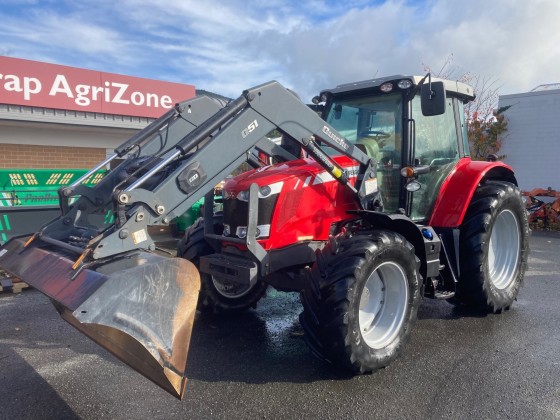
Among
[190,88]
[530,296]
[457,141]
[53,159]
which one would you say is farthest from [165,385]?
[190,88]

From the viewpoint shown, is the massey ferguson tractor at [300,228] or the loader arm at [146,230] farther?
the massey ferguson tractor at [300,228]

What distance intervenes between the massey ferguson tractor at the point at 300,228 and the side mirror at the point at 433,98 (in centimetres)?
1

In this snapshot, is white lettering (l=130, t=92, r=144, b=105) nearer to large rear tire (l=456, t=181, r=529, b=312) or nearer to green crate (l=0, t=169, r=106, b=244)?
green crate (l=0, t=169, r=106, b=244)

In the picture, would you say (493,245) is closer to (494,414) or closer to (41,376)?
(494,414)

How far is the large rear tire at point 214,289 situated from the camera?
4852 millimetres

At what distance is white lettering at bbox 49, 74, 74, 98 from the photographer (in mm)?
10158

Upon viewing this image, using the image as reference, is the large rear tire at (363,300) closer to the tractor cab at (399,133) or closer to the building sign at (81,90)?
the tractor cab at (399,133)

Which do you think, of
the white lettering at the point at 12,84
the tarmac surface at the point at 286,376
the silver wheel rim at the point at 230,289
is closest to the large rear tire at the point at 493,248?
the tarmac surface at the point at 286,376

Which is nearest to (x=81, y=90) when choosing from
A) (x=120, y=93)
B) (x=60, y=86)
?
(x=60, y=86)

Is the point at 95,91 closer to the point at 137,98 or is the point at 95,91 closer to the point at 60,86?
the point at 60,86

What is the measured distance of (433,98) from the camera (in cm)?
418

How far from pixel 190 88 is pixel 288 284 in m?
9.52

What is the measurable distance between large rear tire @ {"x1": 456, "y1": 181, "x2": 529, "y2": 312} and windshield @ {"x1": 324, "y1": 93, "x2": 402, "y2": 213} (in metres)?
0.85

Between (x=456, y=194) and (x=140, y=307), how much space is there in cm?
345
